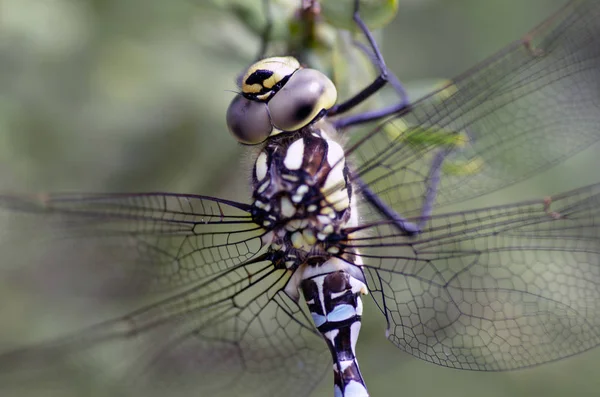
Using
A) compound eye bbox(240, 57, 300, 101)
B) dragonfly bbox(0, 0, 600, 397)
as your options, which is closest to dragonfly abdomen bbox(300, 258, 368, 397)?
dragonfly bbox(0, 0, 600, 397)

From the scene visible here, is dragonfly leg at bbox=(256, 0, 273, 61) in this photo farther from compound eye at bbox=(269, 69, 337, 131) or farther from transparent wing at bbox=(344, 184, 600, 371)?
transparent wing at bbox=(344, 184, 600, 371)

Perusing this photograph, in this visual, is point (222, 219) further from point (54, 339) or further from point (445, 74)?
point (445, 74)

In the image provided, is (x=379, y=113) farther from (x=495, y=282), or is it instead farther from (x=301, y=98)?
(x=495, y=282)

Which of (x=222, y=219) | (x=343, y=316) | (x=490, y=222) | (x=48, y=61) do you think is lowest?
(x=343, y=316)

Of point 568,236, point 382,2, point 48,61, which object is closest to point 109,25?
point 48,61

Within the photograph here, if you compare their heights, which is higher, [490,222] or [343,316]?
[490,222]

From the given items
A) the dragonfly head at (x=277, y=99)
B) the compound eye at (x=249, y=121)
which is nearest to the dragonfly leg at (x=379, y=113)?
the dragonfly head at (x=277, y=99)
